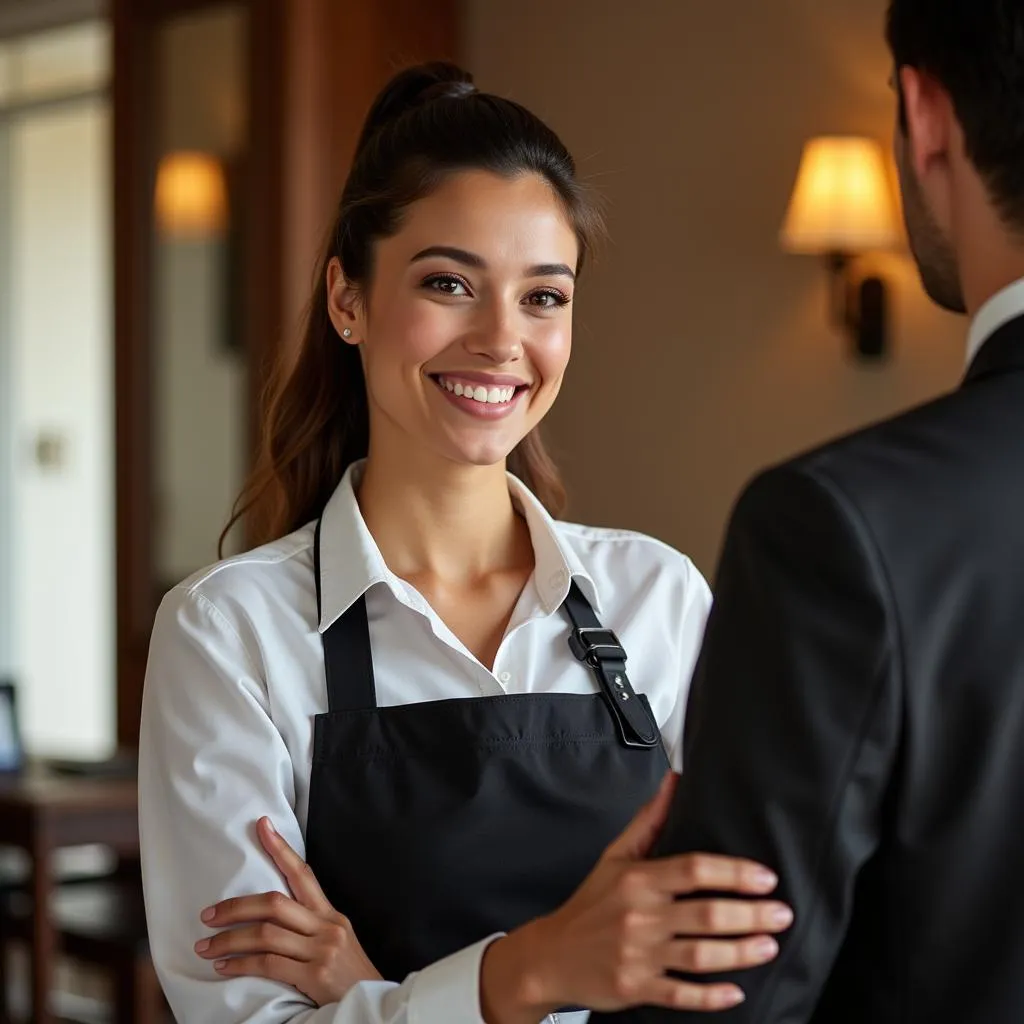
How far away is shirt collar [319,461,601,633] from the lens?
1.72 meters

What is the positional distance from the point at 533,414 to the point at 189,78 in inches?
121

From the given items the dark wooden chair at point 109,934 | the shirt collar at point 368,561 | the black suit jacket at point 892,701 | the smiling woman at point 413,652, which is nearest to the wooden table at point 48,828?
the dark wooden chair at point 109,934

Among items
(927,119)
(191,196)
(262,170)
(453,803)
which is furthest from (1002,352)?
(191,196)

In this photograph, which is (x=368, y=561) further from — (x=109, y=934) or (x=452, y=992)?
(x=109, y=934)

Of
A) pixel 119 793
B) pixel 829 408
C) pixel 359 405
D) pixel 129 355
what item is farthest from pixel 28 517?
pixel 359 405

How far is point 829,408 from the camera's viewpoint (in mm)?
3871

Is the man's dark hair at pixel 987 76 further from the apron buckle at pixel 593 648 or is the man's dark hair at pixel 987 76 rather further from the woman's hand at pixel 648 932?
the apron buckle at pixel 593 648

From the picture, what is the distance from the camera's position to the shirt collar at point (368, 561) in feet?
5.64

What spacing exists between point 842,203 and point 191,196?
1890 millimetres

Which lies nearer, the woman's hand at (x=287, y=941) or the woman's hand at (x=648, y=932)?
the woman's hand at (x=648, y=932)

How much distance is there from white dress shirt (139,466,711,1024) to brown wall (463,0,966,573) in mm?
2000

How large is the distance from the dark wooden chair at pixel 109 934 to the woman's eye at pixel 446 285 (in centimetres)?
213

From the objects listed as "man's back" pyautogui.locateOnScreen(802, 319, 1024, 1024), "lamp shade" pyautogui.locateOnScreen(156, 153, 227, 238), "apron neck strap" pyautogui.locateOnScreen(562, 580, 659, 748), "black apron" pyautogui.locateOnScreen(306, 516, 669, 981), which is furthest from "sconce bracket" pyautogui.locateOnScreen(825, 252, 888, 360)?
"man's back" pyautogui.locateOnScreen(802, 319, 1024, 1024)

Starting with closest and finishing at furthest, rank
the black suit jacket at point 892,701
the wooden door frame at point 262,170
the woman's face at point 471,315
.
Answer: the black suit jacket at point 892,701 → the woman's face at point 471,315 → the wooden door frame at point 262,170
